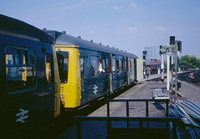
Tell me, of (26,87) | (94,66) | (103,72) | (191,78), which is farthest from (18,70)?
(191,78)

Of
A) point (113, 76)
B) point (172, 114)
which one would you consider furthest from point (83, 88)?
point (113, 76)

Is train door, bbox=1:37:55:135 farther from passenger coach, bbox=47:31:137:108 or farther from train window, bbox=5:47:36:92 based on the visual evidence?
passenger coach, bbox=47:31:137:108

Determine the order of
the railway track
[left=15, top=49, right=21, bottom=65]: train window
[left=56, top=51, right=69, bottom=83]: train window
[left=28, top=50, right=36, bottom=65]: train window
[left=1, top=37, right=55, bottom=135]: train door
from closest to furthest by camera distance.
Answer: [left=1, top=37, right=55, bottom=135]: train door, [left=15, top=49, right=21, bottom=65]: train window, [left=28, top=50, right=36, bottom=65]: train window, [left=56, top=51, right=69, bottom=83]: train window, the railway track

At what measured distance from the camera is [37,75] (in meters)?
6.18

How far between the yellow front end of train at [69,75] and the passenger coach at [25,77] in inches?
66.6

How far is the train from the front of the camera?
16.0 feet

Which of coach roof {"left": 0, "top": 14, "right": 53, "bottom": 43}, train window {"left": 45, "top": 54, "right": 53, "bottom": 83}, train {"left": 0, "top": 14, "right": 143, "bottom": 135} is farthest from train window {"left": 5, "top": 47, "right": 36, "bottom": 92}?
train window {"left": 45, "top": 54, "right": 53, "bottom": 83}

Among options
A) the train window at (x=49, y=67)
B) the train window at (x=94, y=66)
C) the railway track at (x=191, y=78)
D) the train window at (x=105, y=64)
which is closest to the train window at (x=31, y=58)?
the train window at (x=49, y=67)

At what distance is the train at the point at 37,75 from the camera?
4.88 m

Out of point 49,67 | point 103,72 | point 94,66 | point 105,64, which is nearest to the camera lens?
point 49,67

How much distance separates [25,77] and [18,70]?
0.32 meters

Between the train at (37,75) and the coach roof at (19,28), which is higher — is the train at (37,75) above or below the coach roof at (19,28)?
below

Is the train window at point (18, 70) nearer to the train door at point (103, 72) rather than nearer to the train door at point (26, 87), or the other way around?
the train door at point (26, 87)

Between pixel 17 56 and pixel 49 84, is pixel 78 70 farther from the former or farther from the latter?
pixel 17 56
